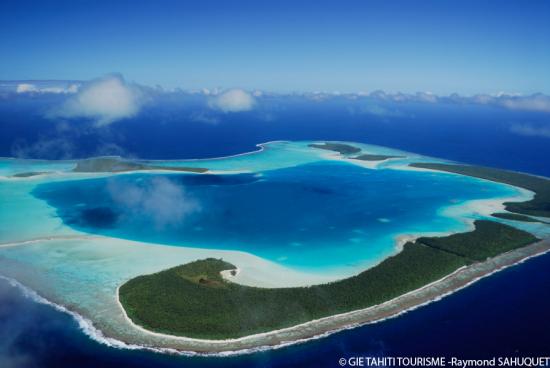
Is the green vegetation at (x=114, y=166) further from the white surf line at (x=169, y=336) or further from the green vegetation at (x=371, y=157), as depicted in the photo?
the white surf line at (x=169, y=336)

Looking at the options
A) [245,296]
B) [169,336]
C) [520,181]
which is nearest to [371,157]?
[520,181]

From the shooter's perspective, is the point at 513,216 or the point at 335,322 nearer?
the point at 335,322

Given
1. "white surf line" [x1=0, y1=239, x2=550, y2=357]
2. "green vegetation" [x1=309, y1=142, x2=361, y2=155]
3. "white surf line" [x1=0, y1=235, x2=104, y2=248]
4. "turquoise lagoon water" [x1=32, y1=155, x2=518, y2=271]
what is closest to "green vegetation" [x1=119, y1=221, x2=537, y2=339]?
"white surf line" [x1=0, y1=239, x2=550, y2=357]

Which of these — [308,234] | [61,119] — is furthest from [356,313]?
[61,119]

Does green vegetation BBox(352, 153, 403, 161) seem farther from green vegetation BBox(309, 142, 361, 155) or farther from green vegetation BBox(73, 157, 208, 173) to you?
green vegetation BBox(73, 157, 208, 173)

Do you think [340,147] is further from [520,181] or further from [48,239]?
[48,239]
